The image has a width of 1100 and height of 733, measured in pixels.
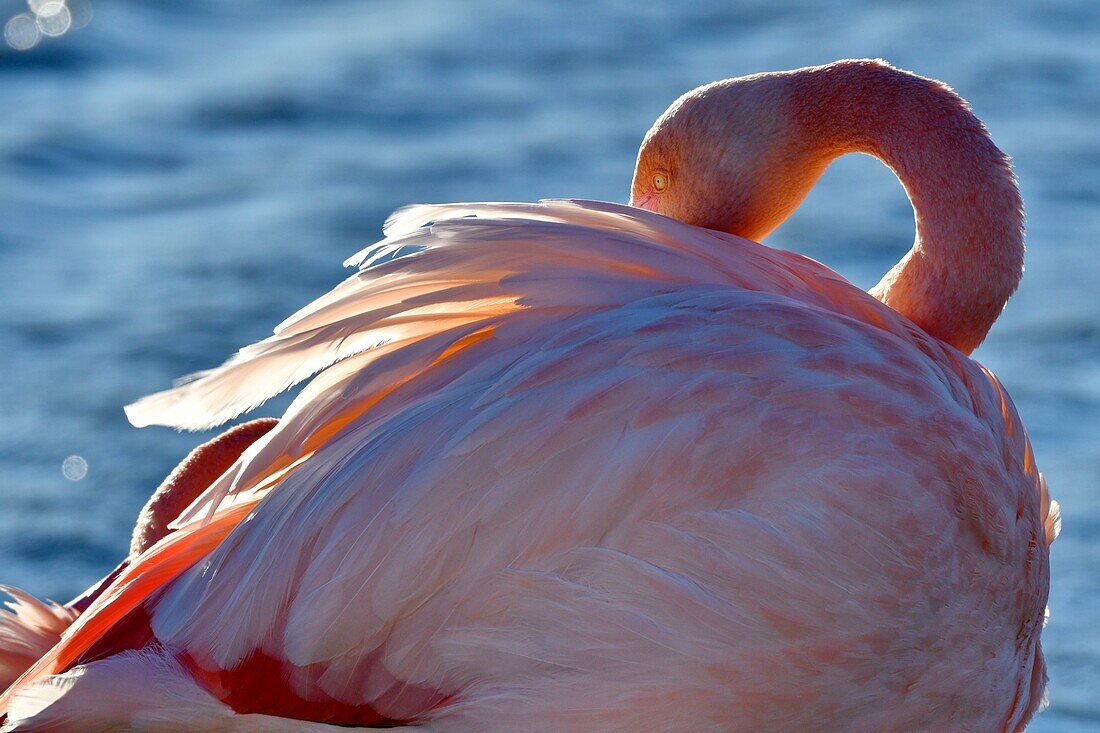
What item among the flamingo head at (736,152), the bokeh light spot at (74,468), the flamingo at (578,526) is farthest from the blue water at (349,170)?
the flamingo head at (736,152)

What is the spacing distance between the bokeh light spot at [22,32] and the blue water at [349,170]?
0.20 ft

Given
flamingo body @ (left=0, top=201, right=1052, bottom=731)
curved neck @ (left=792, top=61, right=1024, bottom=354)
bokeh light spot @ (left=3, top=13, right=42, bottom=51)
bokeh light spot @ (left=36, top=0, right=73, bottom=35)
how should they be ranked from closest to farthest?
flamingo body @ (left=0, top=201, right=1052, bottom=731)
curved neck @ (left=792, top=61, right=1024, bottom=354)
bokeh light spot @ (left=3, top=13, right=42, bottom=51)
bokeh light spot @ (left=36, top=0, right=73, bottom=35)

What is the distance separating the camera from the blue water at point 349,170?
15.3 feet

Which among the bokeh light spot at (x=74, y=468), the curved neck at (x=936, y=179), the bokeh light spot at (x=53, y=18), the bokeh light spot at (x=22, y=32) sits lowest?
the bokeh light spot at (x=74, y=468)

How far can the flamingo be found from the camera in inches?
94.1

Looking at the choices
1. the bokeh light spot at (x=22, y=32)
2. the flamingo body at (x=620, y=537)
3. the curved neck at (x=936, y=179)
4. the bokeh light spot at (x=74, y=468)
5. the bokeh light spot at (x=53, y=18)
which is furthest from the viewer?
the bokeh light spot at (x=53, y=18)

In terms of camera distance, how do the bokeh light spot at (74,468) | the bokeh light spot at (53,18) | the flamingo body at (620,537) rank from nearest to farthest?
the flamingo body at (620,537), the bokeh light spot at (74,468), the bokeh light spot at (53,18)

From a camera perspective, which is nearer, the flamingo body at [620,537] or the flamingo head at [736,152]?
the flamingo body at [620,537]

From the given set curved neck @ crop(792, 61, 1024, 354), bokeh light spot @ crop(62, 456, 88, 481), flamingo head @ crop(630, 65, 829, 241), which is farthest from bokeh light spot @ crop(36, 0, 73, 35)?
curved neck @ crop(792, 61, 1024, 354)

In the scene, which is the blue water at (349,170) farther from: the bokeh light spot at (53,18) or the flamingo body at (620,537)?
the flamingo body at (620,537)

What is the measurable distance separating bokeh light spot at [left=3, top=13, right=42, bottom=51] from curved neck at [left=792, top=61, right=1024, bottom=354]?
4861mm

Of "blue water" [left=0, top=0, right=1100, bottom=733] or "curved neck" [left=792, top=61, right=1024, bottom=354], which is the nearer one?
"curved neck" [left=792, top=61, right=1024, bottom=354]

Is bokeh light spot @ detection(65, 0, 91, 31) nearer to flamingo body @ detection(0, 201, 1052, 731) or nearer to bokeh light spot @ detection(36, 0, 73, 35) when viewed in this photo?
bokeh light spot @ detection(36, 0, 73, 35)

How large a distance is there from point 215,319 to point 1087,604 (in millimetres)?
2850
